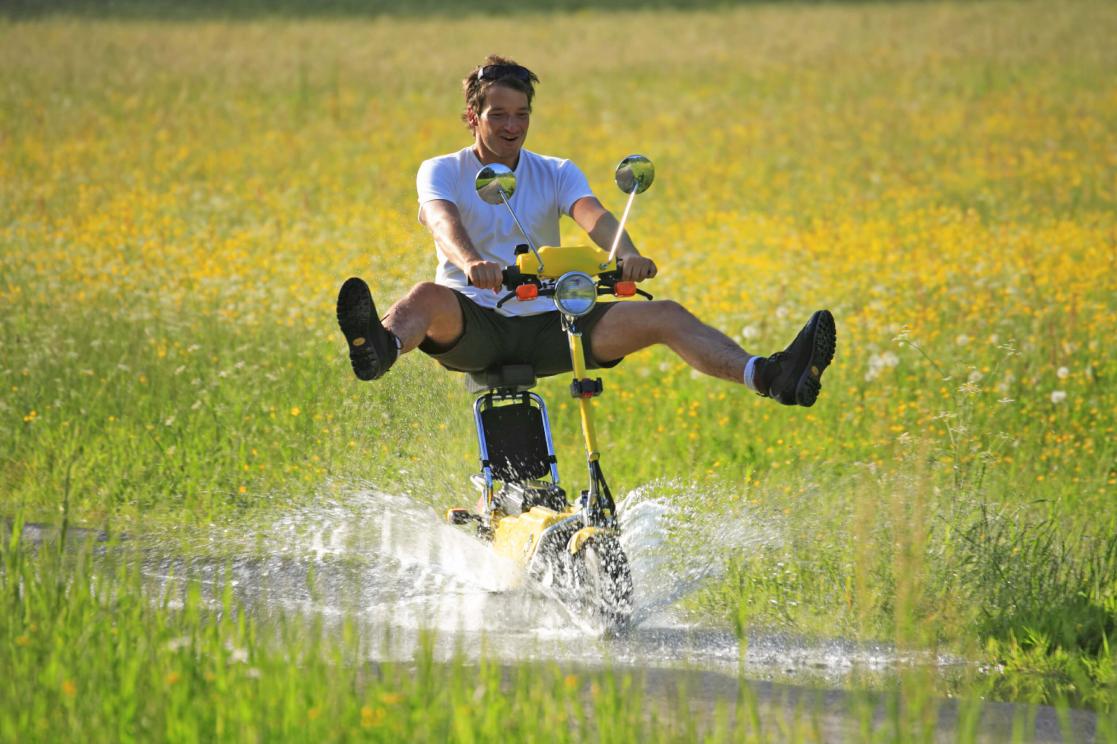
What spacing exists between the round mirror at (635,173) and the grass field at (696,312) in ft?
4.06

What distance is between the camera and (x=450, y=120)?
19.9 meters

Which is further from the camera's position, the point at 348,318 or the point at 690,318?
the point at 690,318

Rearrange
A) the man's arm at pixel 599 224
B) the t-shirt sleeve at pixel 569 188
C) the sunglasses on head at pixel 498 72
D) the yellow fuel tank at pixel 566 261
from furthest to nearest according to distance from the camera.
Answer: the t-shirt sleeve at pixel 569 188 → the sunglasses on head at pixel 498 72 → the man's arm at pixel 599 224 → the yellow fuel tank at pixel 566 261

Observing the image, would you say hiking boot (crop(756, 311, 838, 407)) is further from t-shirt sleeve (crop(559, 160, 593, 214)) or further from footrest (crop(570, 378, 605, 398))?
t-shirt sleeve (crop(559, 160, 593, 214))

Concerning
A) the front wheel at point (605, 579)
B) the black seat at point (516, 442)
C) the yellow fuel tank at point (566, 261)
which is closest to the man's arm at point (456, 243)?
the yellow fuel tank at point (566, 261)

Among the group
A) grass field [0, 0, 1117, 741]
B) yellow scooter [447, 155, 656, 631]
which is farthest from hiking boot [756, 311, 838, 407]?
yellow scooter [447, 155, 656, 631]

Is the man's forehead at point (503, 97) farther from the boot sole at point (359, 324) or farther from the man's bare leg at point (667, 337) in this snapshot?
the boot sole at point (359, 324)

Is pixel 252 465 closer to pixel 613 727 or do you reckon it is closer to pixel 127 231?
pixel 613 727

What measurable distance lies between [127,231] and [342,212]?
7.00 feet

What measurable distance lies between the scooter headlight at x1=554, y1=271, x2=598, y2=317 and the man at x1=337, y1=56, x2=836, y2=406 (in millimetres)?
161

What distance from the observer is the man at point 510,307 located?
5.20 meters

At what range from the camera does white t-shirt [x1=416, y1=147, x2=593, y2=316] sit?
590 cm

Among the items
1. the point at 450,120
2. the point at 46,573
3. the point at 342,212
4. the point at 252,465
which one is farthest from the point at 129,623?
the point at 450,120

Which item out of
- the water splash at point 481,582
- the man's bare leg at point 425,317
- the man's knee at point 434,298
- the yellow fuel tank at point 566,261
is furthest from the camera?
the man's knee at point 434,298
